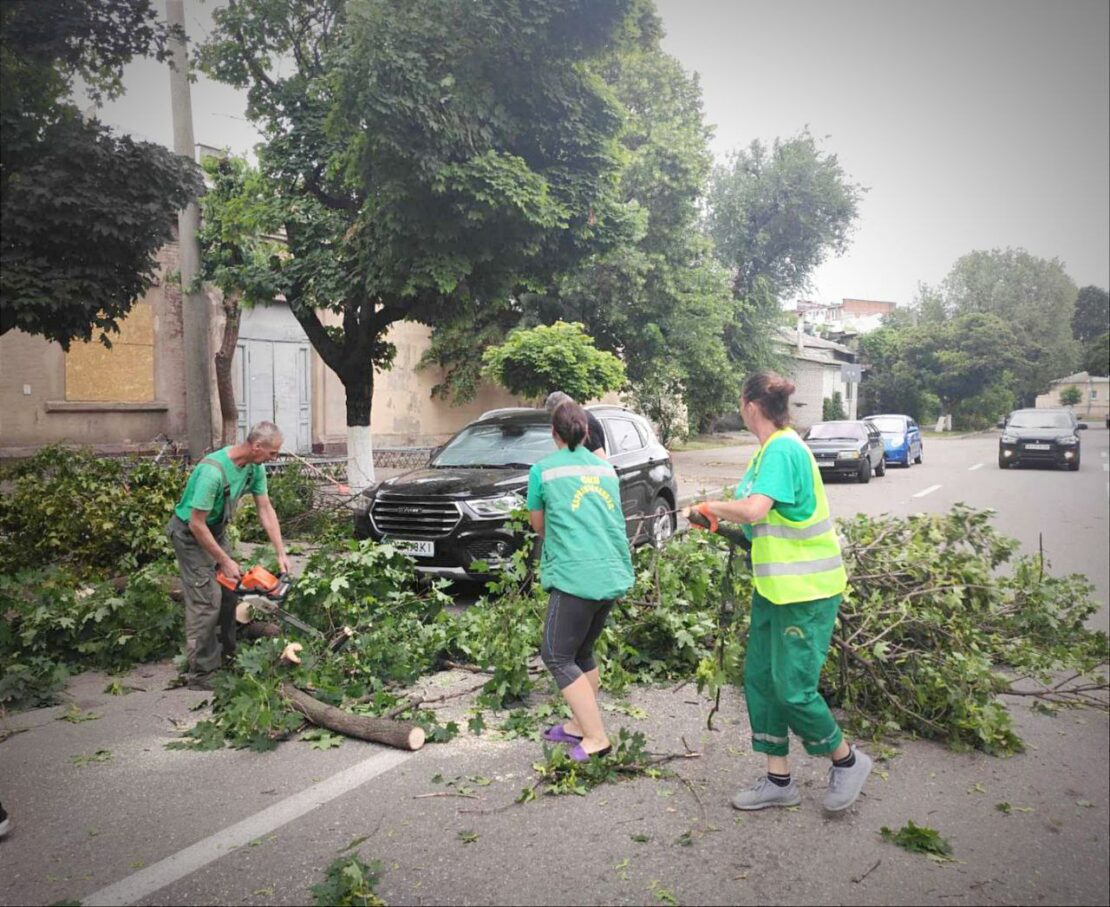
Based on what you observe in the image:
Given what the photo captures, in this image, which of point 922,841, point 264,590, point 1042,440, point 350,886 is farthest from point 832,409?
point 350,886

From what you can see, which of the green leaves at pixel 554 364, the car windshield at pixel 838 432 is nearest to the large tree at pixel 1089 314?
the car windshield at pixel 838 432

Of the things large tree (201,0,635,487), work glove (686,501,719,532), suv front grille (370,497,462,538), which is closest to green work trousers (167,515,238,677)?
suv front grille (370,497,462,538)

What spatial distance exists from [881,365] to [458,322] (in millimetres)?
52166

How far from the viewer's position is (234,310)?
17609 mm

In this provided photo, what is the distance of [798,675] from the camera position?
373cm

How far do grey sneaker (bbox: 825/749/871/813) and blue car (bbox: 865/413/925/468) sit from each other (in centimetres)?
2448

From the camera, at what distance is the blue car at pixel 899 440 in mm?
27203

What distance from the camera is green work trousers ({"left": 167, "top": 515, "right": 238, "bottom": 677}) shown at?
5.77 m

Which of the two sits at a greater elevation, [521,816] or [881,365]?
[881,365]

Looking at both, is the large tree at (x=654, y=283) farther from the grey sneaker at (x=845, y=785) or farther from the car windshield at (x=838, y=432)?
the grey sneaker at (x=845, y=785)

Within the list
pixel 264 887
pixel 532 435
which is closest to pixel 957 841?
pixel 264 887

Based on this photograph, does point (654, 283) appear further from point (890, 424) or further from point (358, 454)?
point (890, 424)

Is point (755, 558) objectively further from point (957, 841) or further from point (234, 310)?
point (234, 310)

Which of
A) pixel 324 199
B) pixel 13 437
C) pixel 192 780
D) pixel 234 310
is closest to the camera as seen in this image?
pixel 192 780
